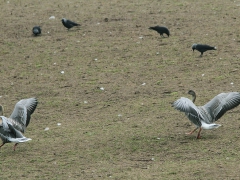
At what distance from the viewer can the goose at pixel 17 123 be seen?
9266 mm

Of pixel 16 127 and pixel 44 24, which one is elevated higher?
pixel 16 127

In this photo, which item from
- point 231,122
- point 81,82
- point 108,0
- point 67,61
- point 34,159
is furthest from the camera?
point 108,0

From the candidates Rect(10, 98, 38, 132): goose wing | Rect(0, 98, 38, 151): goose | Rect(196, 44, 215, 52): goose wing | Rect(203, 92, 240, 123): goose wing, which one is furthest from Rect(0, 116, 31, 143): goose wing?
Rect(196, 44, 215, 52): goose wing

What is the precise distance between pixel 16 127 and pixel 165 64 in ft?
16.5

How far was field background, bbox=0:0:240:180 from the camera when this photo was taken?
8.81 m

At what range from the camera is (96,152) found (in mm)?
9258

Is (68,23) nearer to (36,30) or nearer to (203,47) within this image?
(36,30)

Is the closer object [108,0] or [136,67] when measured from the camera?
[136,67]

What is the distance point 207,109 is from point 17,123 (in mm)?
2992

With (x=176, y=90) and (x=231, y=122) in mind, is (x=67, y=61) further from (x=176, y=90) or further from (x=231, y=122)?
(x=231, y=122)

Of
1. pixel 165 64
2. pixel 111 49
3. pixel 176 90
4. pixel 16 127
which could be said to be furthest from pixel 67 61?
pixel 16 127

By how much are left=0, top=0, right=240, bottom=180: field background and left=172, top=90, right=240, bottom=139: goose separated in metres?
0.28

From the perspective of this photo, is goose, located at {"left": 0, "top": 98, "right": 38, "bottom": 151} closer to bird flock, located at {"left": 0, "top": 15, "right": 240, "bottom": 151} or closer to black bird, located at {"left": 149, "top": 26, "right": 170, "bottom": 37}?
bird flock, located at {"left": 0, "top": 15, "right": 240, "bottom": 151}

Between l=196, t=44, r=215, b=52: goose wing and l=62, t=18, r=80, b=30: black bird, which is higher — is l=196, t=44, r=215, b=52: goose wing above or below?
above
